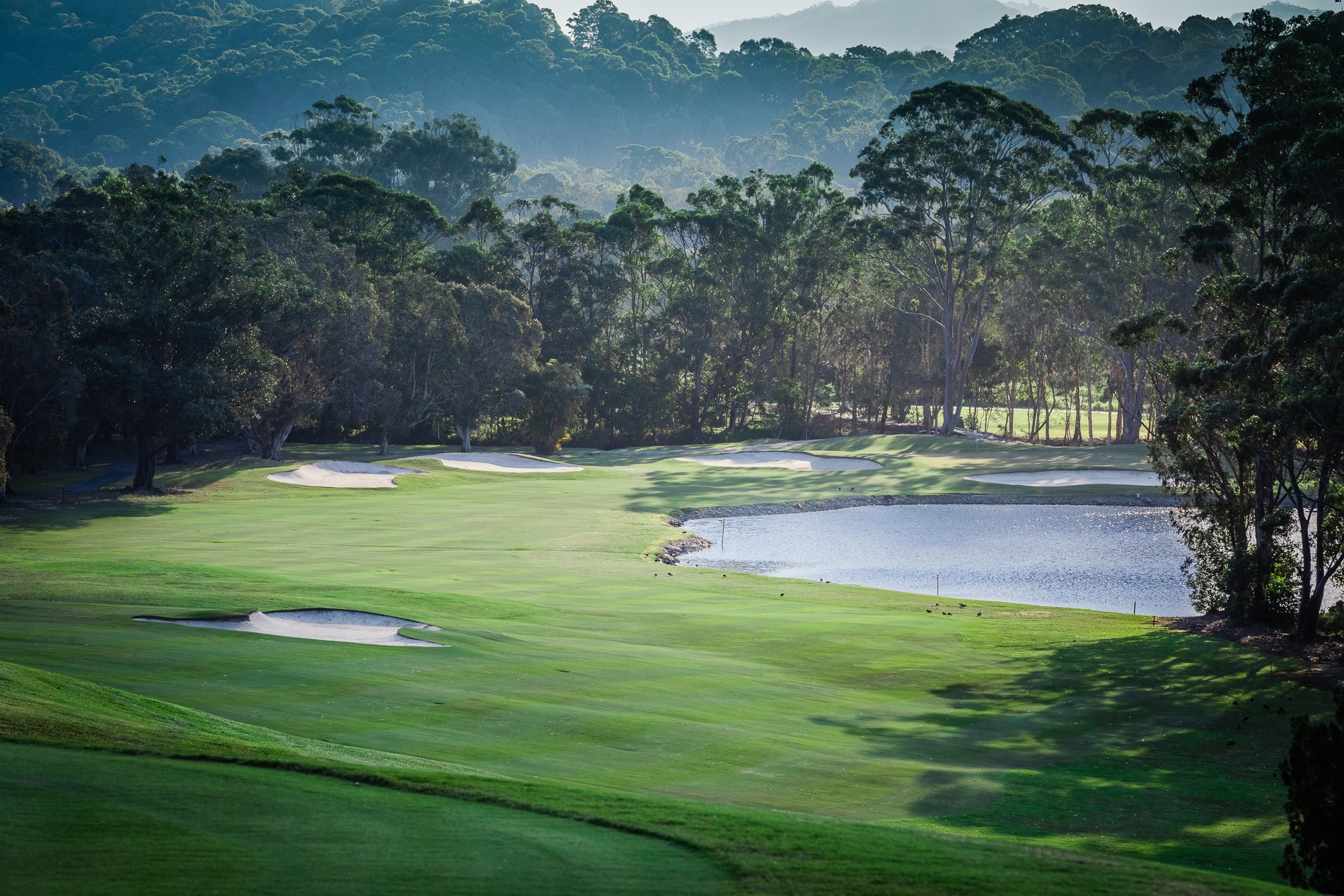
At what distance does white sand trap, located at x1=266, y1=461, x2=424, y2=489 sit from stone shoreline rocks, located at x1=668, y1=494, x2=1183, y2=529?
15.4 metres

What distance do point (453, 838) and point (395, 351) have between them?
63.5 meters

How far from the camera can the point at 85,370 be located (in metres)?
43.9

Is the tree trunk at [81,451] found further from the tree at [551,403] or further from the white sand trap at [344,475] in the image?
the tree at [551,403]

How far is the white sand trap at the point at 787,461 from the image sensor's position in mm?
63438

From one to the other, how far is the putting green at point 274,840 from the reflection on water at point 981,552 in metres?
25.0

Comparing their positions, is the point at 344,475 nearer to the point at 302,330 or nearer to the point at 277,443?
the point at 277,443

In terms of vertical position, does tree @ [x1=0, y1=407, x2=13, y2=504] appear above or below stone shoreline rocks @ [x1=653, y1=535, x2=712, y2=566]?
above

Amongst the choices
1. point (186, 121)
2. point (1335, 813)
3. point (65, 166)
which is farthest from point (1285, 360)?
point (186, 121)

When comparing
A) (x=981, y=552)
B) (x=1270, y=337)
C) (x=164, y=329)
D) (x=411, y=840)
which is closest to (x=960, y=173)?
(x=981, y=552)

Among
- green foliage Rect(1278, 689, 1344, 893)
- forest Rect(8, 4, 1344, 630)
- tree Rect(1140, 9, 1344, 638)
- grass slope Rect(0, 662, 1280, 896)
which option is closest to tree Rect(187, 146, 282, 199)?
forest Rect(8, 4, 1344, 630)

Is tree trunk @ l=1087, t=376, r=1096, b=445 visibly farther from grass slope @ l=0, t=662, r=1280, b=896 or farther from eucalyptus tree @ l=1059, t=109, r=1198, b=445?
grass slope @ l=0, t=662, r=1280, b=896

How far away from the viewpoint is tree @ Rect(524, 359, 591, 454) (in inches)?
2776

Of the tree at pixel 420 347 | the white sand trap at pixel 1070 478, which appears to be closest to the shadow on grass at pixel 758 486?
the white sand trap at pixel 1070 478

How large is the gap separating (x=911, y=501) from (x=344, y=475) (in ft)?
89.5
